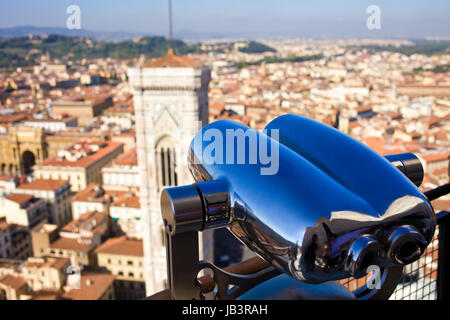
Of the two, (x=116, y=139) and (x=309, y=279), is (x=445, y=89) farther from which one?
(x=309, y=279)

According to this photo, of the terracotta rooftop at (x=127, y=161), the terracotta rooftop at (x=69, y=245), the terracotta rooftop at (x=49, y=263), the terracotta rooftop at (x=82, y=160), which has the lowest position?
the terracotta rooftop at (x=69, y=245)

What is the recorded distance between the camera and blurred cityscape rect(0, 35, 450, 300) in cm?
758

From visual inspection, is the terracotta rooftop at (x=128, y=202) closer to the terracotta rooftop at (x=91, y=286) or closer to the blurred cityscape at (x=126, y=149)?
the blurred cityscape at (x=126, y=149)

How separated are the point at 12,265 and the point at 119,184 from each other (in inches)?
214

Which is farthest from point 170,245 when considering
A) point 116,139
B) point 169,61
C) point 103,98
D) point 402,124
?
point 103,98

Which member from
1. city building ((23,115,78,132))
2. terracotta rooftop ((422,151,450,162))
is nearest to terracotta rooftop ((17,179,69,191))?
city building ((23,115,78,132))

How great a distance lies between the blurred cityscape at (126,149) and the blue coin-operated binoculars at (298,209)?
2.47 feet

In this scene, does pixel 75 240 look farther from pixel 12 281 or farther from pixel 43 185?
pixel 43 185

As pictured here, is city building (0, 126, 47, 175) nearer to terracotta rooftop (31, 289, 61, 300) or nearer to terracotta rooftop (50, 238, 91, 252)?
terracotta rooftop (50, 238, 91, 252)

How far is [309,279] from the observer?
61 centimetres

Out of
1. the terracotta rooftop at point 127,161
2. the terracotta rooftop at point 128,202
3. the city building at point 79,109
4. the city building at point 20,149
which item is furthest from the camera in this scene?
the city building at point 79,109

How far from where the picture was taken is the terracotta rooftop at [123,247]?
10250 mm

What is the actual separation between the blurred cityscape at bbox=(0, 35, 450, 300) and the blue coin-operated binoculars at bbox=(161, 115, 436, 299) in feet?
2.47

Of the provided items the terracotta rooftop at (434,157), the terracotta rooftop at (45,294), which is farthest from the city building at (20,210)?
the terracotta rooftop at (434,157)
